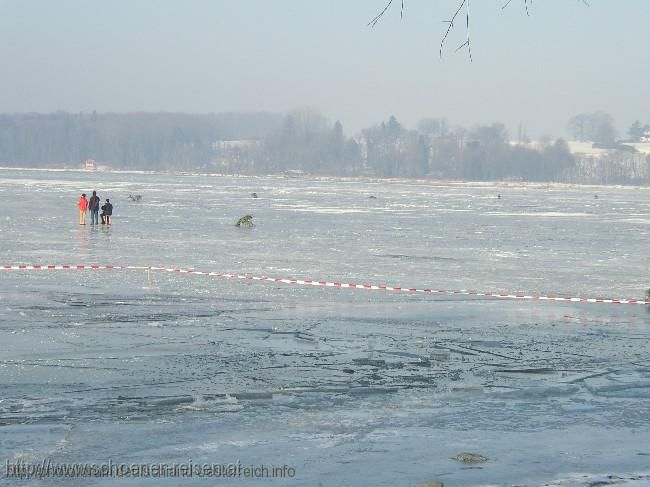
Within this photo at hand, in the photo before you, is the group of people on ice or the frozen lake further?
the group of people on ice

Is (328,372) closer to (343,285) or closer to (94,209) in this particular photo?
(343,285)

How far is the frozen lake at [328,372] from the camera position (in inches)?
376

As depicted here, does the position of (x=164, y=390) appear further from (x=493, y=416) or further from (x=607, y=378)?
(x=607, y=378)

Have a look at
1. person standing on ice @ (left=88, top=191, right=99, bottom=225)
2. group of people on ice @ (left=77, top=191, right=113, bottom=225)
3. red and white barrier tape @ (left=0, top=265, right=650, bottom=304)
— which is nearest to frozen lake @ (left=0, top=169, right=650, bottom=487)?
red and white barrier tape @ (left=0, top=265, right=650, bottom=304)

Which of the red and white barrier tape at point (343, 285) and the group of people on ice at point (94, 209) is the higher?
the group of people on ice at point (94, 209)

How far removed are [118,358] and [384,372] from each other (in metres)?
3.33

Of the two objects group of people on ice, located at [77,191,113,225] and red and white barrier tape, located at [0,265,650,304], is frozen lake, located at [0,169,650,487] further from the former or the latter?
group of people on ice, located at [77,191,113,225]

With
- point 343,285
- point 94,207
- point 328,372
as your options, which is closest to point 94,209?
point 94,207

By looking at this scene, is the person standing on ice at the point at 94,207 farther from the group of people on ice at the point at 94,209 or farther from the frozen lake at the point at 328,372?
the frozen lake at the point at 328,372

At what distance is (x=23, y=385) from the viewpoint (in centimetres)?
1224

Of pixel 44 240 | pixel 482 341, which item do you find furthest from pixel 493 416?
pixel 44 240

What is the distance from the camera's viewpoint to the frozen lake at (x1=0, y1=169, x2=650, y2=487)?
376 inches

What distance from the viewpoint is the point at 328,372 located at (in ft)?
43.9

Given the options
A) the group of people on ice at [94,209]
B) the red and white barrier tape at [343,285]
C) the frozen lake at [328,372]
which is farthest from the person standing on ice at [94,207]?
the red and white barrier tape at [343,285]
